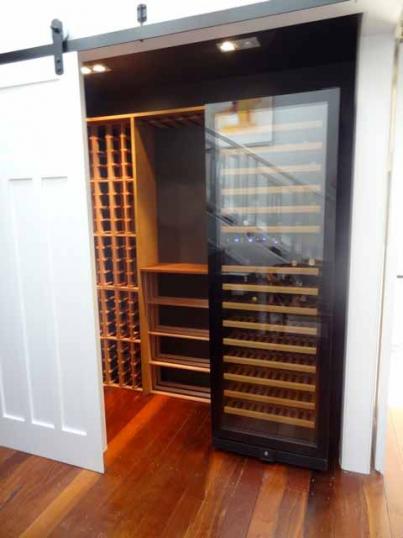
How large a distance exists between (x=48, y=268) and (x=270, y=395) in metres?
1.38

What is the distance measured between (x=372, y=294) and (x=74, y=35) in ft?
6.04

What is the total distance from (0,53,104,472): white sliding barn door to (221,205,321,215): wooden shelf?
28.8 inches

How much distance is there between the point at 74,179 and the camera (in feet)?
5.63

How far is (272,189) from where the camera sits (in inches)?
73.5

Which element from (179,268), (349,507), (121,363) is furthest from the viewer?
(121,363)

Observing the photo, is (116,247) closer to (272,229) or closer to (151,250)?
(151,250)

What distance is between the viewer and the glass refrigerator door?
1.77 meters

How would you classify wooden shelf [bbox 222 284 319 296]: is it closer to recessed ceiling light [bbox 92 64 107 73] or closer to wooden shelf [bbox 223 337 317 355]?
wooden shelf [bbox 223 337 317 355]

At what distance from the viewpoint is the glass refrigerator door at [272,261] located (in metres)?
1.77

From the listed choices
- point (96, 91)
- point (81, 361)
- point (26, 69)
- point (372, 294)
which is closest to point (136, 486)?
point (81, 361)

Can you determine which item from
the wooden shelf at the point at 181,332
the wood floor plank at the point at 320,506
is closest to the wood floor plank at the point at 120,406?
the wooden shelf at the point at 181,332

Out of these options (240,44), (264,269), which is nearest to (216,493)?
(264,269)

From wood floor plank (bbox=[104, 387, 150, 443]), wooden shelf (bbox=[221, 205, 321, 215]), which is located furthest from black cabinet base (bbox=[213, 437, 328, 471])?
wooden shelf (bbox=[221, 205, 321, 215])

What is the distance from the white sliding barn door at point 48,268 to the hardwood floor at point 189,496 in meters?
0.17
